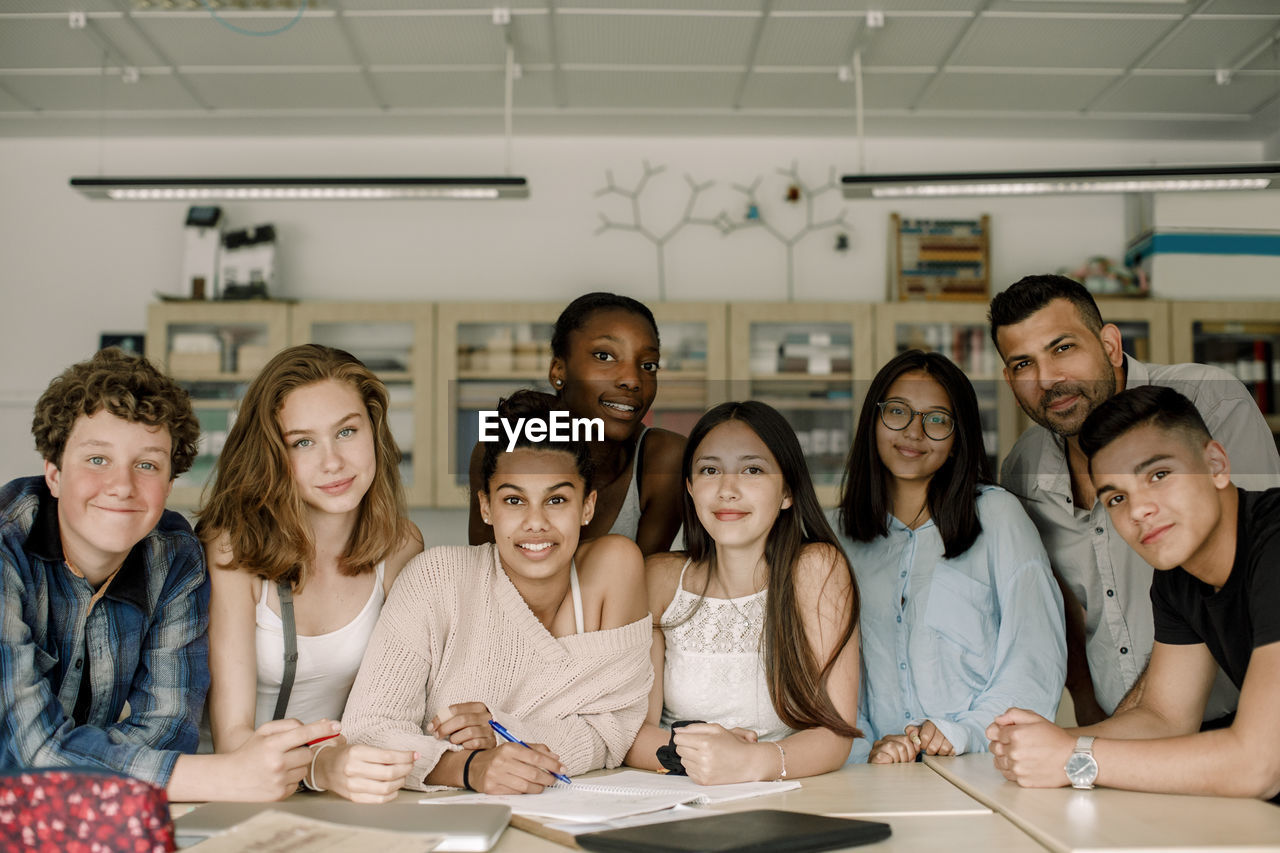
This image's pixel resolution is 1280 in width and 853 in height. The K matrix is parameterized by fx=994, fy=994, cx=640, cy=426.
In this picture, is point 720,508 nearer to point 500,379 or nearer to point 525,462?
point 525,462

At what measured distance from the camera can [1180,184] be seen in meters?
3.60

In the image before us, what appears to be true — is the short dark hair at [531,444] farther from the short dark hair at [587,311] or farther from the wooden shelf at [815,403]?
the wooden shelf at [815,403]

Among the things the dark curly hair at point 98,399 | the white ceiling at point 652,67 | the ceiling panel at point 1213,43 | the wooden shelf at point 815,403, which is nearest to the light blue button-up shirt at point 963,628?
the dark curly hair at point 98,399

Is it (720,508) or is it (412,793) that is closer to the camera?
(412,793)

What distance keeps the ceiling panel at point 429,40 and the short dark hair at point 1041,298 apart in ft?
7.45

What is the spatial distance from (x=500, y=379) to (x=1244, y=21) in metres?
3.11

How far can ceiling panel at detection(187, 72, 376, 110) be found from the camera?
4.00m

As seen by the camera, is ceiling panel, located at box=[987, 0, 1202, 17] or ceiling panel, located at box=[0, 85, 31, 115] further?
ceiling panel, located at box=[0, 85, 31, 115]

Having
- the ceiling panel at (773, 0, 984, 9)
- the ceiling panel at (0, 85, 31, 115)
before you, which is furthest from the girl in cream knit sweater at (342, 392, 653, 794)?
the ceiling panel at (0, 85, 31, 115)

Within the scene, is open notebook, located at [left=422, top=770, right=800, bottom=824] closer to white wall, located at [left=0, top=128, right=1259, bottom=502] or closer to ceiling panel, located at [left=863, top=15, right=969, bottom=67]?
ceiling panel, located at [left=863, top=15, right=969, bottom=67]

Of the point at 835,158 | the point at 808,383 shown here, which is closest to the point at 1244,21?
the point at 835,158

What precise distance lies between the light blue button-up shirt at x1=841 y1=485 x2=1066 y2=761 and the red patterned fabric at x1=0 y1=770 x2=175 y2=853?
1241mm

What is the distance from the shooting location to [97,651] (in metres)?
1.51

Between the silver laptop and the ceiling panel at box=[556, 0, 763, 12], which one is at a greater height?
the ceiling panel at box=[556, 0, 763, 12]
